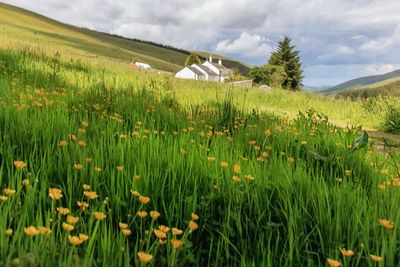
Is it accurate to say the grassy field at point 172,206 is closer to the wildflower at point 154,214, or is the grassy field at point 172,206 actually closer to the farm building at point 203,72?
the wildflower at point 154,214

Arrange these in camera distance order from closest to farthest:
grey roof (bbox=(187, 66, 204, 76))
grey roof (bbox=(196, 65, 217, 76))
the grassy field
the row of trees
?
the grassy field, the row of trees, grey roof (bbox=(187, 66, 204, 76)), grey roof (bbox=(196, 65, 217, 76))

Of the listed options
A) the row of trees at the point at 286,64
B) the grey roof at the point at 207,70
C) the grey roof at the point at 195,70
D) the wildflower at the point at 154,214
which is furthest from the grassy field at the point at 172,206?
the grey roof at the point at 207,70

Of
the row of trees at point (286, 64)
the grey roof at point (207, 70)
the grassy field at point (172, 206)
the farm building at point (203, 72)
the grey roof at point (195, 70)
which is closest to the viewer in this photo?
the grassy field at point (172, 206)

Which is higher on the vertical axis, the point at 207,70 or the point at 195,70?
the point at 207,70

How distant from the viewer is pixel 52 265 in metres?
1.33

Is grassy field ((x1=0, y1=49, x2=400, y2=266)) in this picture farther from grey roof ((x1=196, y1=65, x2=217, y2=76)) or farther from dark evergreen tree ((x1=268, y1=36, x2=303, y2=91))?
grey roof ((x1=196, y1=65, x2=217, y2=76))

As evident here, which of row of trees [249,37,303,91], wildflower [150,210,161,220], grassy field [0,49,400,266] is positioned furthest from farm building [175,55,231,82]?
wildflower [150,210,161,220]

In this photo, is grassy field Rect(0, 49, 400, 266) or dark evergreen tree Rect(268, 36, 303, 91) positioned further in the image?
dark evergreen tree Rect(268, 36, 303, 91)

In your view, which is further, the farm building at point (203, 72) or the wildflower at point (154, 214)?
the farm building at point (203, 72)

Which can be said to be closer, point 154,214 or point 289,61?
point 154,214

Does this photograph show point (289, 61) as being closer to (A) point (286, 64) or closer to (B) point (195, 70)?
(A) point (286, 64)

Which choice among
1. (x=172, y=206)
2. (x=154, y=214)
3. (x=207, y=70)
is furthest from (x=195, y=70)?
(x=154, y=214)

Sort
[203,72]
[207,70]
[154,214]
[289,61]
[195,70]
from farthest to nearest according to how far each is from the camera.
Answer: [207,70], [203,72], [195,70], [289,61], [154,214]

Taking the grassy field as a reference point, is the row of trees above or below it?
above
